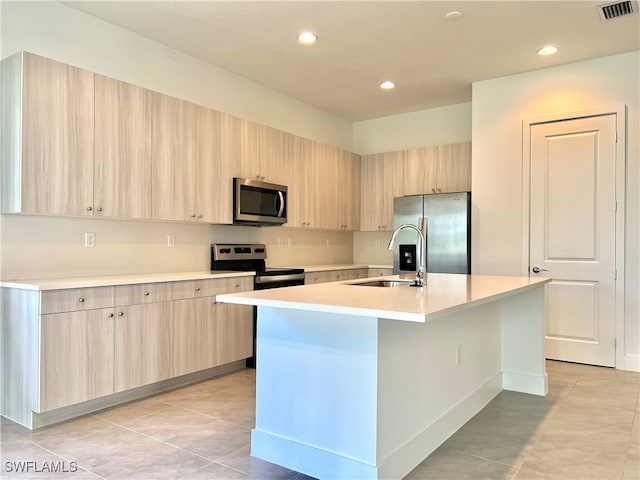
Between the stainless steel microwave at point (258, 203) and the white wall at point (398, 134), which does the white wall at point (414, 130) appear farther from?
the stainless steel microwave at point (258, 203)

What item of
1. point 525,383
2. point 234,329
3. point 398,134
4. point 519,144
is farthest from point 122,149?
point 398,134

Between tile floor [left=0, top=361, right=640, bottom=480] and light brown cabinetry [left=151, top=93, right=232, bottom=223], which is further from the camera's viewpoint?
light brown cabinetry [left=151, top=93, right=232, bottom=223]

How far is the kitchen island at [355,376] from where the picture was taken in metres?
1.97

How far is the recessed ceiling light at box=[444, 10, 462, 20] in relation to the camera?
3370mm

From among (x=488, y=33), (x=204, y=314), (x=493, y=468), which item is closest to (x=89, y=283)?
(x=204, y=314)

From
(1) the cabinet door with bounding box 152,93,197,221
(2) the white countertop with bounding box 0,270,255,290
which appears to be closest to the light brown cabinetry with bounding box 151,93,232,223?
(1) the cabinet door with bounding box 152,93,197,221

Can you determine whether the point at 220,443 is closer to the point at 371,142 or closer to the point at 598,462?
the point at 598,462

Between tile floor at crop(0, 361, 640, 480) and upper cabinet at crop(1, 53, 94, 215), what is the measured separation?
1.39 m

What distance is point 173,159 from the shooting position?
3.71m

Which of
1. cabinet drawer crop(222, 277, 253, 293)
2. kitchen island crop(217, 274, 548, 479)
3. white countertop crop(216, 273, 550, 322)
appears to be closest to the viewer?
white countertop crop(216, 273, 550, 322)

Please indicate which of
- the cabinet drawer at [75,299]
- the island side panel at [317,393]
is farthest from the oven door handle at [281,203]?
the island side panel at [317,393]

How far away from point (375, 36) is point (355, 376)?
9.50ft

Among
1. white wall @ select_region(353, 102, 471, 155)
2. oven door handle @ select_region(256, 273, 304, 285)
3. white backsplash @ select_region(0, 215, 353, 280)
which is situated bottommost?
oven door handle @ select_region(256, 273, 304, 285)

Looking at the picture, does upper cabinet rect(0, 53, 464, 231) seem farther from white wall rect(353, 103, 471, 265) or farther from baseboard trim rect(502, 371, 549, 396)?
baseboard trim rect(502, 371, 549, 396)
